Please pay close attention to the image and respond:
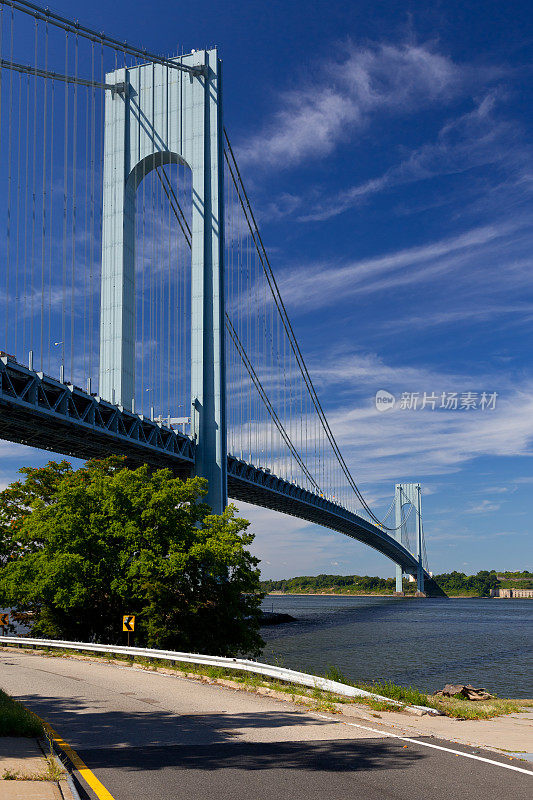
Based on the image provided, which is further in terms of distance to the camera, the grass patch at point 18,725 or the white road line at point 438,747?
the grass patch at point 18,725

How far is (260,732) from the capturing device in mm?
10781

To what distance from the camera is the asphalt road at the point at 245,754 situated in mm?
7679

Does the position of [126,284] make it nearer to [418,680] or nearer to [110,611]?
[110,611]

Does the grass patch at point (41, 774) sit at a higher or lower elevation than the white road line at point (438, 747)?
higher

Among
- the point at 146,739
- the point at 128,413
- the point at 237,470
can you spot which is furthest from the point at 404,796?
the point at 237,470

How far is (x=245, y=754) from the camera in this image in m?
9.34

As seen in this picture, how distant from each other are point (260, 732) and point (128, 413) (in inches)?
1474

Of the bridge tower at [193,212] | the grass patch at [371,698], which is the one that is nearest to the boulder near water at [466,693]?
the grass patch at [371,698]

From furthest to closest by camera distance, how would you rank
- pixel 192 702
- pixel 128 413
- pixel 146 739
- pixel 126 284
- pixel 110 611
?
pixel 126 284 → pixel 128 413 → pixel 110 611 → pixel 192 702 → pixel 146 739

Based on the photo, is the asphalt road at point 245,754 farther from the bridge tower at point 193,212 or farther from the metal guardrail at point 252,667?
the bridge tower at point 193,212

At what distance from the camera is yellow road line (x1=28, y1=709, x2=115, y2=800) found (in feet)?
24.5

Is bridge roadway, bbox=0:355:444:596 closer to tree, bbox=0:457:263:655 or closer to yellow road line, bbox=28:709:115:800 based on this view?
tree, bbox=0:457:263:655

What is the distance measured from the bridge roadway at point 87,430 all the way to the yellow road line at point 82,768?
27305 millimetres

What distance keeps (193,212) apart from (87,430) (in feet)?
Result: 64.8
